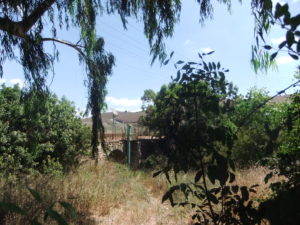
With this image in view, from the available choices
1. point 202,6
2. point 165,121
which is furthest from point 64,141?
point 165,121

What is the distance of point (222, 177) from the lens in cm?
151

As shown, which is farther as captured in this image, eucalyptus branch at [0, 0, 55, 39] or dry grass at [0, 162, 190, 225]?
dry grass at [0, 162, 190, 225]

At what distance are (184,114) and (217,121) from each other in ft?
0.72

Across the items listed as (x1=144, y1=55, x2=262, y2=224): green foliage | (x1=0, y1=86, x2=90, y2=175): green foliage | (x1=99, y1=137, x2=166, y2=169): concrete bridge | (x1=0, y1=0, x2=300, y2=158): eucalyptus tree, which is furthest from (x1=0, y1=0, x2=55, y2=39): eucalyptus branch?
(x1=99, y1=137, x2=166, y2=169): concrete bridge

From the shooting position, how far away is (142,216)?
16.6 feet

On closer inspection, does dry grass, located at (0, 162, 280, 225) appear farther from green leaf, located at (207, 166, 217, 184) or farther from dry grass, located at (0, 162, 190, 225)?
green leaf, located at (207, 166, 217, 184)

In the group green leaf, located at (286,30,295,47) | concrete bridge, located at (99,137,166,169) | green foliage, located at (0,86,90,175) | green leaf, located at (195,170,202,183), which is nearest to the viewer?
green leaf, located at (286,30,295,47)

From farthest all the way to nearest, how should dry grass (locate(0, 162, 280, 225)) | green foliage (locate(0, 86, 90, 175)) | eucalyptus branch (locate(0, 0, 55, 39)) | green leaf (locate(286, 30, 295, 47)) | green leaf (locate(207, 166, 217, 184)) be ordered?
1. green foliage (locate(0, 86, 90, 175))
2. dry grass (locate(0, 162, 280, 225))
3. eucalyptus branch (locate(0, 0, 55, 39))
4. green leaf (locate(207, 166, 217, 184))
5. green leaf (locate(286, 30, 295, 47))

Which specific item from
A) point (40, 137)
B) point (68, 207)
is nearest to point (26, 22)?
point (68, 207)

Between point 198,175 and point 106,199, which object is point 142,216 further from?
point 198,175

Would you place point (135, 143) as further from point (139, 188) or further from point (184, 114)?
point (184, 114)

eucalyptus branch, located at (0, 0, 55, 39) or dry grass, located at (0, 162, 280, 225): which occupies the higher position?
eucalyptus branch, located at (0, 0, 55, 39)

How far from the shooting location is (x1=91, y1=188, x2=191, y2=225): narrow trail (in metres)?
4.75

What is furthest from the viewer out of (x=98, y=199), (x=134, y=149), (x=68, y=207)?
(x=134, y=149)
